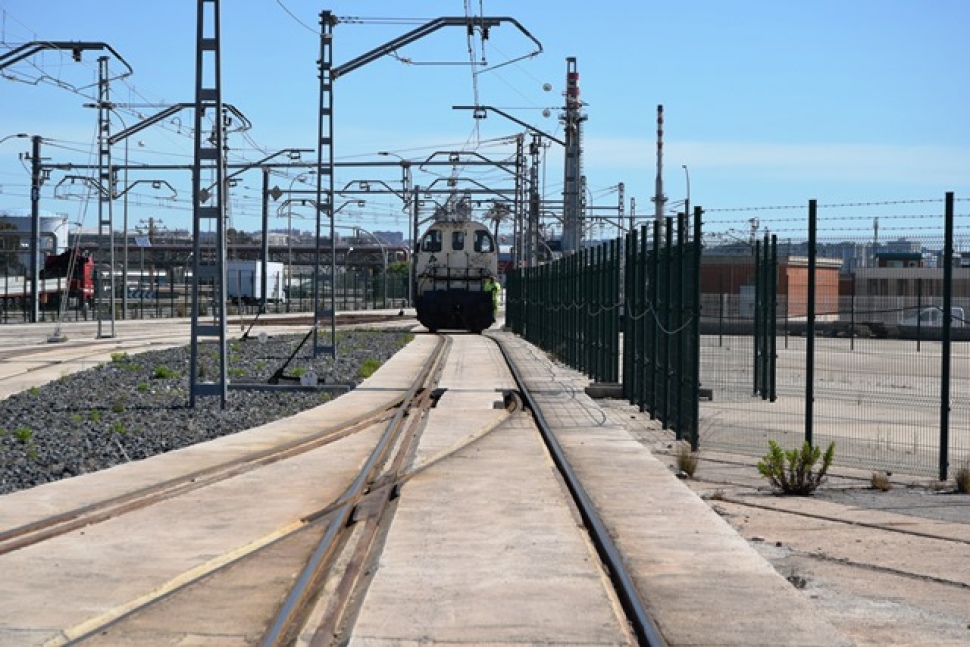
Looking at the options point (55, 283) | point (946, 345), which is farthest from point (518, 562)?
point (55, 283)

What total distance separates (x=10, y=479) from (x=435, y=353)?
2412 centimetres

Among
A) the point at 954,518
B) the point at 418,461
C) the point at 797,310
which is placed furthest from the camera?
the point at 797,310

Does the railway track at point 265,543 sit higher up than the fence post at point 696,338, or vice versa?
the fence post at point 696,338

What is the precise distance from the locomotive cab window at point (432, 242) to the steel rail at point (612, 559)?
117 ft

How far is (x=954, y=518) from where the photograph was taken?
39.3 ft

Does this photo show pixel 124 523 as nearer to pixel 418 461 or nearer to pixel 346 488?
pixel 346 488

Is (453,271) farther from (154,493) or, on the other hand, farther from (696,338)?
(154,493)

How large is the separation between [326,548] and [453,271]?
42.3 m

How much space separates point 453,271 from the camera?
5150 centimetres

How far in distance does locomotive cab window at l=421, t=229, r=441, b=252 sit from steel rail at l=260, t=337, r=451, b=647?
32687 millimetres

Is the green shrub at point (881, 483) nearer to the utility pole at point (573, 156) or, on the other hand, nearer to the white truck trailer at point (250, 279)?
the utility pole at point (573, 156)

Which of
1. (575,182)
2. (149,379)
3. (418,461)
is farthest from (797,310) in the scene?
(418,461)

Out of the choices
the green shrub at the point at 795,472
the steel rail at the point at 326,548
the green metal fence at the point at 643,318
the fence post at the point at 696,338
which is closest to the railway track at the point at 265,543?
the steel rail at the point at 326,548

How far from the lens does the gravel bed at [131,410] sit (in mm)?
14867
